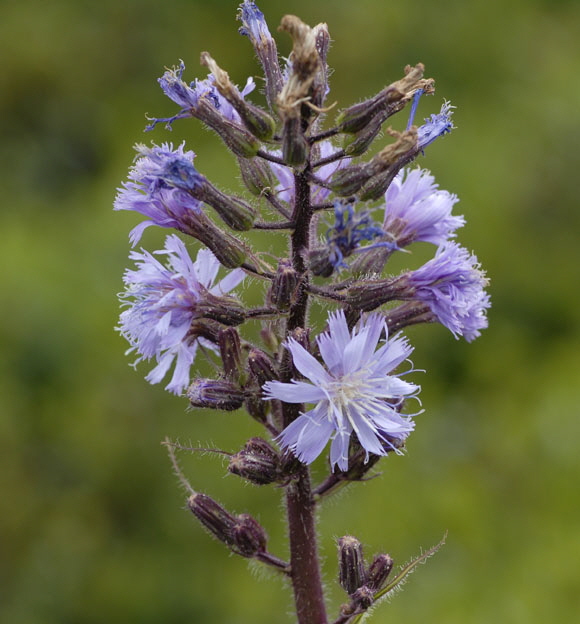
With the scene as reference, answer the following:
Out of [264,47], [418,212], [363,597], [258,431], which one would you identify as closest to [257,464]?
[363,597]

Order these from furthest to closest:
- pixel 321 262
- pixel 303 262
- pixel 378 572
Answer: pixel 378 572, pixel 303 262, pixel 321 262

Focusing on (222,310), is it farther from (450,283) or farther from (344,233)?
(450,283)

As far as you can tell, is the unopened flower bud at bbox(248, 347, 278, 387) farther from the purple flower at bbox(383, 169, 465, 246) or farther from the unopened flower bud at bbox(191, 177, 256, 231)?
the purple flower at bbox(383, 169, 465, 246)

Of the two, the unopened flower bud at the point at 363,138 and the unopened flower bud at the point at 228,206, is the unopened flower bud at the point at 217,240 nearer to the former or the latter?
the unopened flower bud at the point at 228,206

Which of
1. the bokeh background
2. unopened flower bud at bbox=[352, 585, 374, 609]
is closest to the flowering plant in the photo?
unopened flower bud at bbox=[352, 585, 374, 609]

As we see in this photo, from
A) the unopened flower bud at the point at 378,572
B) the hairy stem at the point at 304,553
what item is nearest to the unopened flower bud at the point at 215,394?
the hairy stem at the point at 304,553
